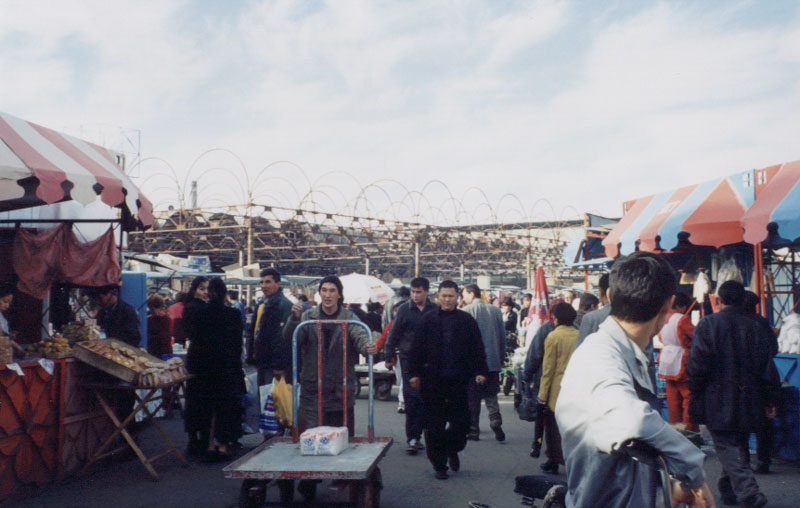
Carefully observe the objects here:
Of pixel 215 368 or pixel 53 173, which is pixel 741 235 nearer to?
pixel 215 368

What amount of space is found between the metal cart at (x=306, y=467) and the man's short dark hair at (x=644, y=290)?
2982 millimetres

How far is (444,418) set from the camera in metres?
6.97

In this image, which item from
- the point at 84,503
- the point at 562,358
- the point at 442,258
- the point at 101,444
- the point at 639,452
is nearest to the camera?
the point at 639,452

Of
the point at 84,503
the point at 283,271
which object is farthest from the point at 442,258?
the point at 84,503

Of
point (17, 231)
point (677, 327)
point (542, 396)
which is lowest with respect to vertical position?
point (542, 396)

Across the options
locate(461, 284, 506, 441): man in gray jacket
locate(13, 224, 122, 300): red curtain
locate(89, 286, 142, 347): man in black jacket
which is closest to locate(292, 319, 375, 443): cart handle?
locate(461, 284, 506, 441): man in gray jacket

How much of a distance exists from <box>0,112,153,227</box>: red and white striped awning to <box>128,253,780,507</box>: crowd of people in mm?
1389

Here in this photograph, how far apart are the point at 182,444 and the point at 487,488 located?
13.6 ft

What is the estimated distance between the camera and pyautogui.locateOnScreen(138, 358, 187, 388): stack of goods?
22.4 feet

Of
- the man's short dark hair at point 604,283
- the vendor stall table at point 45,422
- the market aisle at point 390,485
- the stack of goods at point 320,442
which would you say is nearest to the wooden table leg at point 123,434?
the market aisle at point 390,485

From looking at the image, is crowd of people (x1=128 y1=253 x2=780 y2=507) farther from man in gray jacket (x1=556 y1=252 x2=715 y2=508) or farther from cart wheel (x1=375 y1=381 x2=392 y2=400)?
cart wheel (x1=375 y1=381 x2=392 y2=400)

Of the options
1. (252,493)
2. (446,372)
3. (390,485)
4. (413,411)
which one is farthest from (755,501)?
(252,493)

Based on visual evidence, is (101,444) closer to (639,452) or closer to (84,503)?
(84,503)

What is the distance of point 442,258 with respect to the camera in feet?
132
